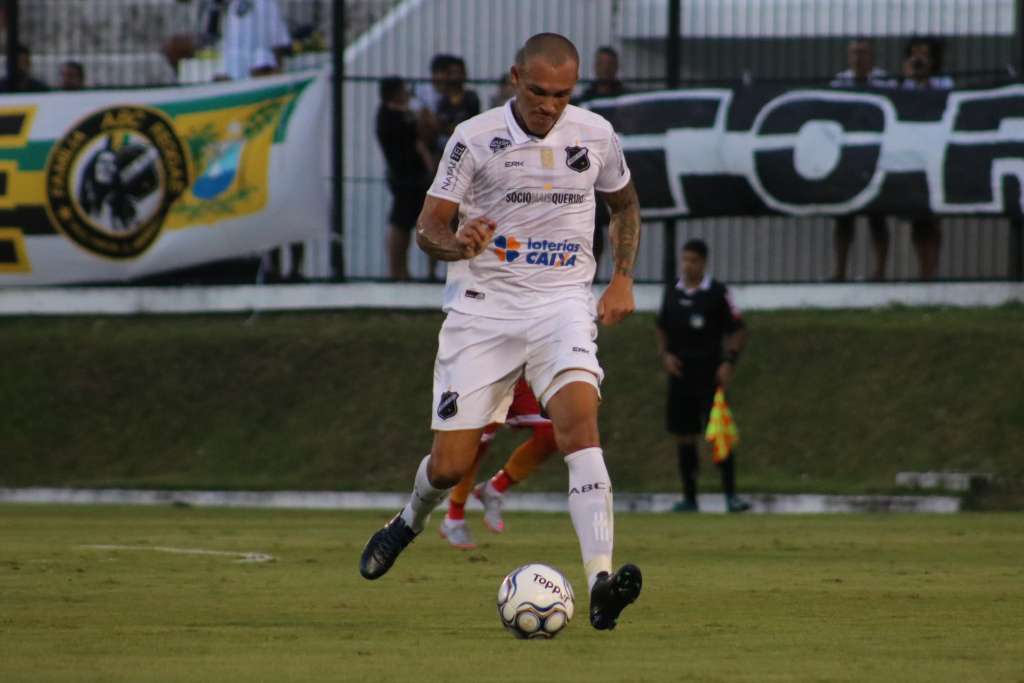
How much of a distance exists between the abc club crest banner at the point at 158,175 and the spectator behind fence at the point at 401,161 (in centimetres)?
75

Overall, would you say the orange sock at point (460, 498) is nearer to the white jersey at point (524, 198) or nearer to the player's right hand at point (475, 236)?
the white jersey at point (524, 198)

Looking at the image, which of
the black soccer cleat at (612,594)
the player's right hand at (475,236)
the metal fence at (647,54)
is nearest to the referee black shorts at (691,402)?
the metal fence at (647,54)

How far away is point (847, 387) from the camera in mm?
20703

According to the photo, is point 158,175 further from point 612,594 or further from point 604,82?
point 612,594

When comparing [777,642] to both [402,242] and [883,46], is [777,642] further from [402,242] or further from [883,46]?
[883,46]

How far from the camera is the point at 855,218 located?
22453 millimetres

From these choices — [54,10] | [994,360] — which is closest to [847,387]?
[994,360]

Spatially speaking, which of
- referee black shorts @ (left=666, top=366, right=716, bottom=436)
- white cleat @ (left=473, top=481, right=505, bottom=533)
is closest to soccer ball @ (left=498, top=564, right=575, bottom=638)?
white cleat @ (left=473, top=481, right=505, bottom=533)

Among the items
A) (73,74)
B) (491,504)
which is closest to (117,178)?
(73,74)

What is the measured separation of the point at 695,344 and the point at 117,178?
708 centimetres

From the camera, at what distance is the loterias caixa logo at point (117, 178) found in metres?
23.2

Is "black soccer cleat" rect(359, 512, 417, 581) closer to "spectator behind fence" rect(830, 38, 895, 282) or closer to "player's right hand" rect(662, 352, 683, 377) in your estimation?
"player's right hand" rect(662, 352, 683, 377)

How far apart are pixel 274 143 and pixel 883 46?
7.23 m

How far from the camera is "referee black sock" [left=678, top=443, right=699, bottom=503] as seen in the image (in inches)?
758
